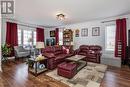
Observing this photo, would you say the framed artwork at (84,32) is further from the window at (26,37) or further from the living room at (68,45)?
the window at (26,37)

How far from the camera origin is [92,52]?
5289mm

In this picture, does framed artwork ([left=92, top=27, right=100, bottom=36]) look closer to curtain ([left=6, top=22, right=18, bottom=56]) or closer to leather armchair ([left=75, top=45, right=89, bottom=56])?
leather armchair ([left=75, top=45, right=89, bottom=56])

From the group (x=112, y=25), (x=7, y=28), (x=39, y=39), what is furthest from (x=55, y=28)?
(x=112, y=25)

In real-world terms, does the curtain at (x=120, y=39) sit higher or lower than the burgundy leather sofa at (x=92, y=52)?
higher

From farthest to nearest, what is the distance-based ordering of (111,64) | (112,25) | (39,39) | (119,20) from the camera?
(39,39) < (112,25) < (119,20) < (111,64)

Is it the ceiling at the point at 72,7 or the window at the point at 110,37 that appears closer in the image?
the ceiling at the point at 72,7

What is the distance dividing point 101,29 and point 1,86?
17.9 feet

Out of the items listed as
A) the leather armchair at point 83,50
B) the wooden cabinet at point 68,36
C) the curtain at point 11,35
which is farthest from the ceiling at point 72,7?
the wooden cabinet at point 68,36

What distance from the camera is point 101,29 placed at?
19.1ft

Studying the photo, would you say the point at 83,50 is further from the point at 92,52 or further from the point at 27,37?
the point at 27,37

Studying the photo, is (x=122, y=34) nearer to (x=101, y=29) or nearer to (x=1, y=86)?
(x=101, y=29)

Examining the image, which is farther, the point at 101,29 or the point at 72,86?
the point at 101,29

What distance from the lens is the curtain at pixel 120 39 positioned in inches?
190

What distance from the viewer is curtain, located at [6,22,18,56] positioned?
19.2 feet
